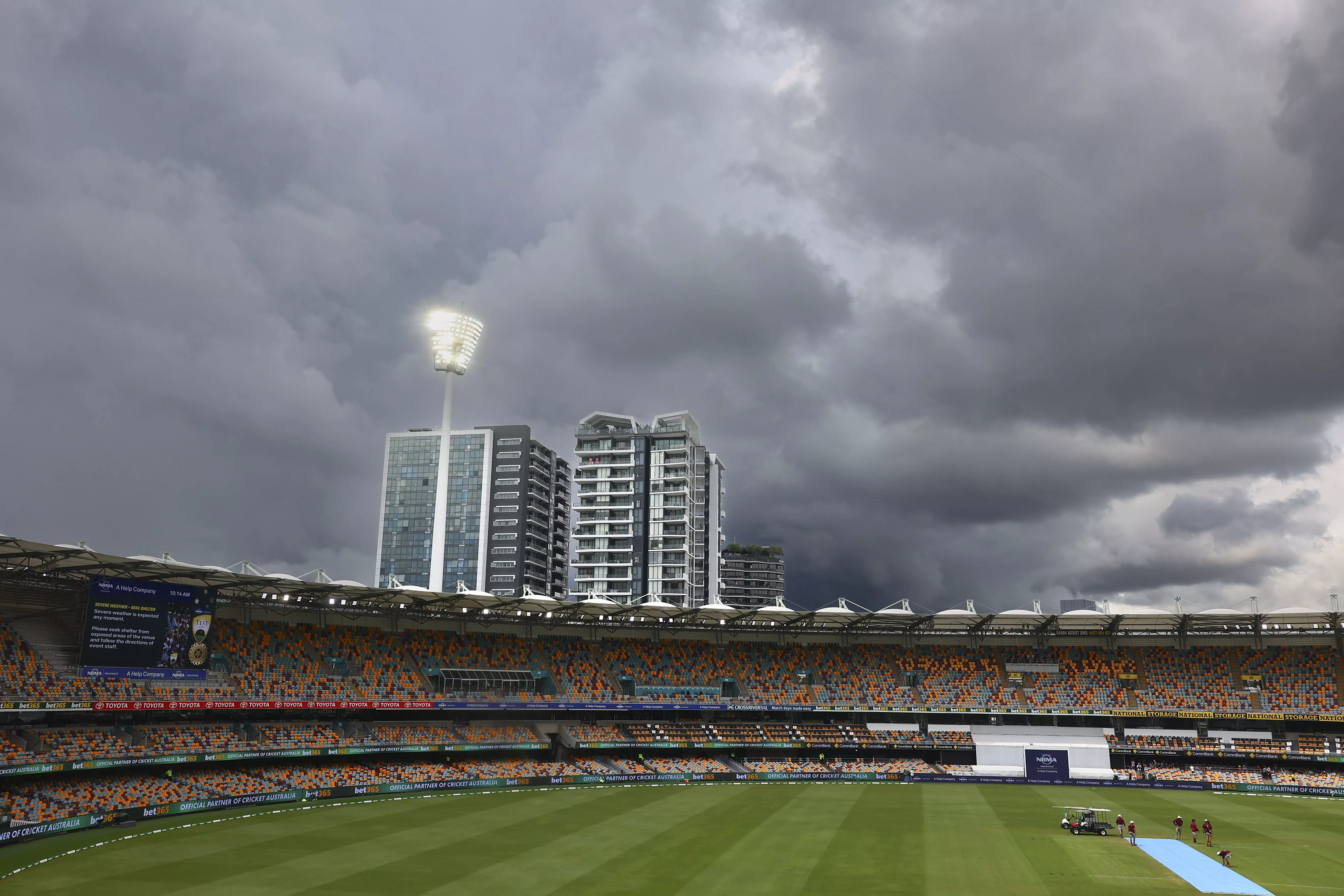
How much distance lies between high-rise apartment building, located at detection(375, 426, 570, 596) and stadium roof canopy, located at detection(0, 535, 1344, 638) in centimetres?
7254

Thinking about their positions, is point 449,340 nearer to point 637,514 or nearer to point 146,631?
point 146,631

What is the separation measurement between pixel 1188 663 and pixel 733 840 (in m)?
54.9

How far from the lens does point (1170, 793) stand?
61906 mm

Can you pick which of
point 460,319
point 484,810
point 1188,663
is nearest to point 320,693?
point 484,810

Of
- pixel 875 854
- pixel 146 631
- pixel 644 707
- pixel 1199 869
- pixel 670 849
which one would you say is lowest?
pixel 670 849

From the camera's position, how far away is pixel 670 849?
39.9 meters

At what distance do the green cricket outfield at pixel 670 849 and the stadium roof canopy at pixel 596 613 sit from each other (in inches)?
570

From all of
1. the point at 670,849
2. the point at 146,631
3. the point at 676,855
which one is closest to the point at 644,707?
the point at 670,849

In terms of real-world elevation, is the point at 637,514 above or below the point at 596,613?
above

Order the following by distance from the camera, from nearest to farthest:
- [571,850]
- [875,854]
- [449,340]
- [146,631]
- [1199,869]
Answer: [1199,869] → [875,854] → [571,850] → [146,631] → [449,340]

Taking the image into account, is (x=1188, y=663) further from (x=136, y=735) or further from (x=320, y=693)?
(x=136, y=735)

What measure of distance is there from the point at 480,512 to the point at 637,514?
33.7 m

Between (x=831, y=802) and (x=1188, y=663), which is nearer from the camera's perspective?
(x=831, y=802)

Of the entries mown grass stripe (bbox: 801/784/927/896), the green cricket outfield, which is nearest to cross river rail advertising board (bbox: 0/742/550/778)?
the green cricket outfield
